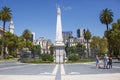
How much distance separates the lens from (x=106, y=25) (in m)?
77.9

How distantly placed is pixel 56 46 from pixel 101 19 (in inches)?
1074

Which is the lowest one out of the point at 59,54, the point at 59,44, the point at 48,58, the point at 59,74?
the point at 59,74

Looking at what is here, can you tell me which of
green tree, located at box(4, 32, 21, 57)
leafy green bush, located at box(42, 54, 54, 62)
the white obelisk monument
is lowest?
leafy green bush, located at box(42, 54, 54, 62)

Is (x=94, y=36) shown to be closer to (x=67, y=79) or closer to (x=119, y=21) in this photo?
(x=119, y=21)

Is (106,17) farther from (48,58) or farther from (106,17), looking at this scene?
(48,58)

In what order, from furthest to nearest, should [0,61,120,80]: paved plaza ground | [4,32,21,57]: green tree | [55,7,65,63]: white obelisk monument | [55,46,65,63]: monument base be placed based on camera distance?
[4,32,21,57]: green tree < [55,46,65,63]: monument base < [55,7,65,63]: white obelisk monument < [0,61,120,80]: paved plaza ground

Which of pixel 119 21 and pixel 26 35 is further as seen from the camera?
pixel 26 35

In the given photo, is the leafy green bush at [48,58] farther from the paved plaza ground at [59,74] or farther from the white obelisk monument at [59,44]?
the paved plaza ground at [59,74]

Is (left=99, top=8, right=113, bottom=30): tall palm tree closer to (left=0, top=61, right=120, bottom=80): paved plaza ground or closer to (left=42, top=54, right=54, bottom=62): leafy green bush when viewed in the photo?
(left=42, top=54, right=54, bottom=62): leafy green bush

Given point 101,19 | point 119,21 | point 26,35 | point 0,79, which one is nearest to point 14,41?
point 26,35

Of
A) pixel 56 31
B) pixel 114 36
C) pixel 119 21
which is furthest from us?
pixel 119 21

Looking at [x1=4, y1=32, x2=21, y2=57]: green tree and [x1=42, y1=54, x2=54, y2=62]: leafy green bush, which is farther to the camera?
[x1=4, y1=32, x2=21, y2=57]: green tree

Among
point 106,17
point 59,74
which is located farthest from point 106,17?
point 59,74

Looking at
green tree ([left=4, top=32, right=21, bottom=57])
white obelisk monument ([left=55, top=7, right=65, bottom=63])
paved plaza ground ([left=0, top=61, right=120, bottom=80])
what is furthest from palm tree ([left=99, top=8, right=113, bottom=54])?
paved plaza ground ([left=0, top=61, right=120, bottom=80])
